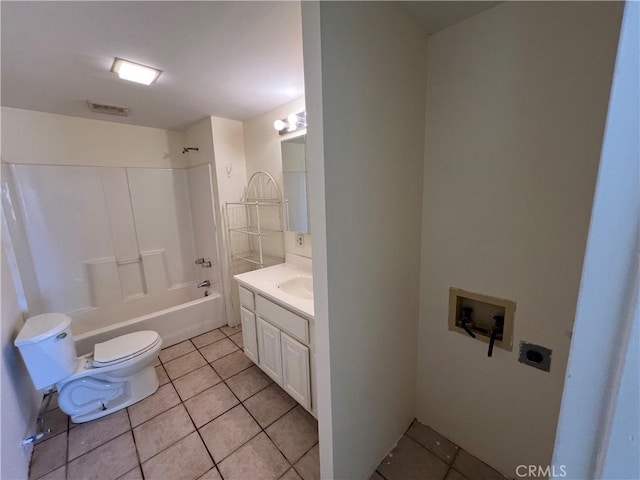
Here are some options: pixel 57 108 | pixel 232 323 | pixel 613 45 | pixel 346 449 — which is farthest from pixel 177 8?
pixel 232 323

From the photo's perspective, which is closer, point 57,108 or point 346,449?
point 346,449

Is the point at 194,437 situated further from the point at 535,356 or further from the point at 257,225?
the point at 535,356

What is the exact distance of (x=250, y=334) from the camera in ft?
6.68

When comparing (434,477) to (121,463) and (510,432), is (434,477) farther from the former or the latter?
(121,463)

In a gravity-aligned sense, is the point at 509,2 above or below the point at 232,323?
above

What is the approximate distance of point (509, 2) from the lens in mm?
1019

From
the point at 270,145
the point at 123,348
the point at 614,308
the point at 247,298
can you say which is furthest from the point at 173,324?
the point at 614,308

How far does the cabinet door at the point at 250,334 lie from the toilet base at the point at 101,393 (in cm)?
74

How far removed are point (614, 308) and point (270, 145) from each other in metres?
2.46

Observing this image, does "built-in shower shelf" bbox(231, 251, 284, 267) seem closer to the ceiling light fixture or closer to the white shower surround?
the white shower surround

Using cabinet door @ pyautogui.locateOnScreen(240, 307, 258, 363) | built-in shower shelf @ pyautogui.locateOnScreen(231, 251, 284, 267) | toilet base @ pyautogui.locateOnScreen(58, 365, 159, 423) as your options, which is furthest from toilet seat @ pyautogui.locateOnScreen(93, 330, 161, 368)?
built-in shower shelf @ pyautogui.locateOnScreen(231, 251, 284, 267)

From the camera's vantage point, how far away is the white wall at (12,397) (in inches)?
49.9

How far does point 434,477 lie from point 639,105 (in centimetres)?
175

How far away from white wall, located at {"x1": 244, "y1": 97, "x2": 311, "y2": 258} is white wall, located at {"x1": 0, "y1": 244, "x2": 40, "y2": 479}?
6.07 ft
